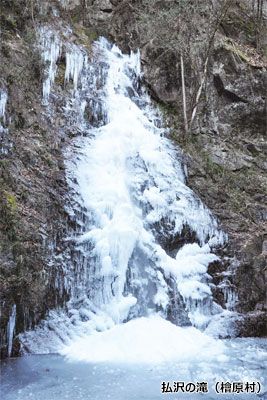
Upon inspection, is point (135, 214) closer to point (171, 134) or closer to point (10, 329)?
point (10, 329)

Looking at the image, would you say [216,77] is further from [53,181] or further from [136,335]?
[136,335]

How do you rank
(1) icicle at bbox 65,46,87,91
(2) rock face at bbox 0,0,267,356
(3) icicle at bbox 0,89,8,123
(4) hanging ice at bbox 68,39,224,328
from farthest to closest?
(1) icicle at bbox 65,46,87,91 < (3) icicle at bbox 0,89,8,123 < (4) hanging ice at bbox 68,39,224,328 < (2) rock face at bbox 0,0,267,356

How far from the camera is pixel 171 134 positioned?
11375 mm

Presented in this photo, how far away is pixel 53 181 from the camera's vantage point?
8.08 meters

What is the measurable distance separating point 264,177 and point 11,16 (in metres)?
7.40

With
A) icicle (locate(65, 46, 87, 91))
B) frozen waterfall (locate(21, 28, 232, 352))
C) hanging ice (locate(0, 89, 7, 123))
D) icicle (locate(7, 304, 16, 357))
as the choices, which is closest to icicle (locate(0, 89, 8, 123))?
hanging ice (locate(0, 89, 7, 123))

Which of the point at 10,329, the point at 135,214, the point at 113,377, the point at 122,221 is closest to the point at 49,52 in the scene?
the point at 135,214

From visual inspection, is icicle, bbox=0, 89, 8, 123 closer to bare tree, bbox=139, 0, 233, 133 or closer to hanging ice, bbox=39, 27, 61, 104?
hanging ice, bbox=39, 27, 61, 104

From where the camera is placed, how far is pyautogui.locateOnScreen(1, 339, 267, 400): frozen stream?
15.5ft

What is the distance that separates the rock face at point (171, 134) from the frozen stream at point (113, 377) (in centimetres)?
75

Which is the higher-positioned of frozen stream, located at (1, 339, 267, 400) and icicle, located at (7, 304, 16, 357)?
icicle, located at (7, 304, 16, 357)

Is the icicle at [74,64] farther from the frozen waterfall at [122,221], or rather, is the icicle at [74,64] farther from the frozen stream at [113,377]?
the frozen stream at [113,377]

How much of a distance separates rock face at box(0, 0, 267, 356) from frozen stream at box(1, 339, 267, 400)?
75cm

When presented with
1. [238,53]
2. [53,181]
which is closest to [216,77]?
[238,53]
